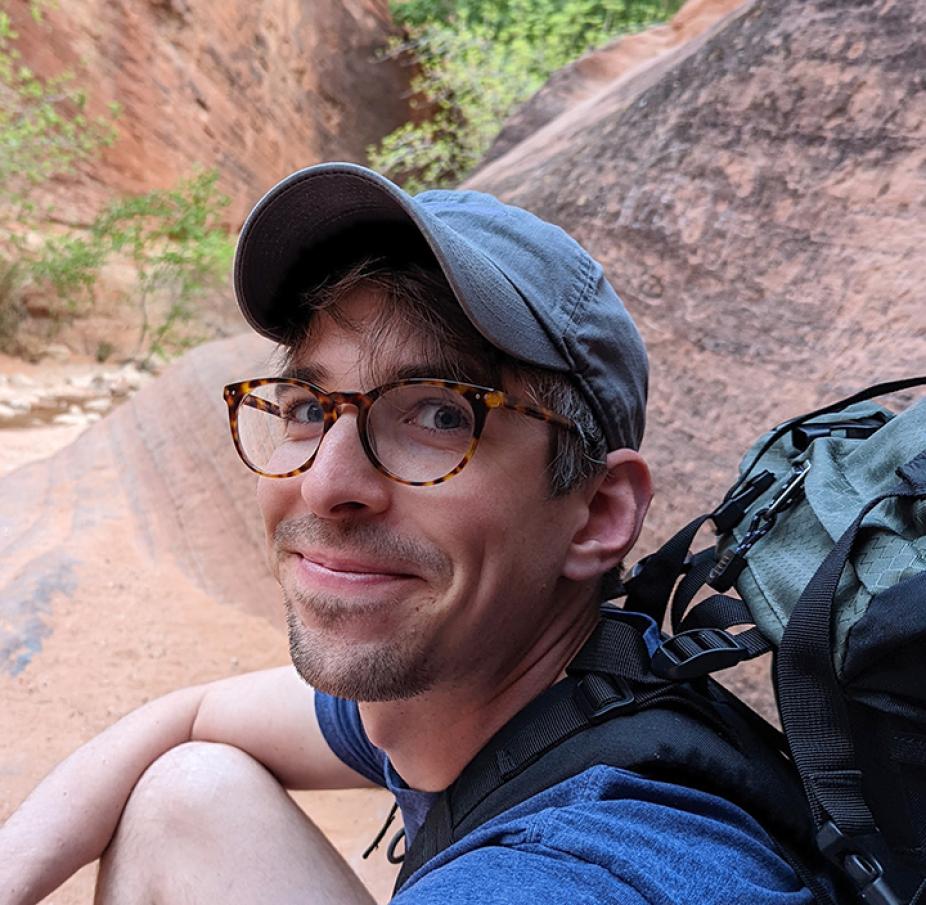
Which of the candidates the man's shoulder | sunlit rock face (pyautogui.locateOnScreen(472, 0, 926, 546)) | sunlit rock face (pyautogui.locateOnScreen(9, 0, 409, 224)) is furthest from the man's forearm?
sunlit rock face (pyautogui.locateOnScreen(9, 0, 409, 224))

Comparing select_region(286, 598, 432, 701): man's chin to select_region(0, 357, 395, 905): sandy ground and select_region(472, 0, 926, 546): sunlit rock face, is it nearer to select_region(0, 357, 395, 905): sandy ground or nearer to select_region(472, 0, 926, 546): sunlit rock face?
select_region(0, 357, 395, 905): sandy ground

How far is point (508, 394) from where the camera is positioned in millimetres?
1168

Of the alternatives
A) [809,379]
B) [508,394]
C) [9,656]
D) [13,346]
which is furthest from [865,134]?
[13,346]

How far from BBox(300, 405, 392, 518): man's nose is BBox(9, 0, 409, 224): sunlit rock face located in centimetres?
1193

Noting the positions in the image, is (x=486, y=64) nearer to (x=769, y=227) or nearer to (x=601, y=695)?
(x=769, y=227)

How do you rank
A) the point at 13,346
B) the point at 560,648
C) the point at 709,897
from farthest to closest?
the point at 13,346 → the point at 560,648 → the point at 709,897

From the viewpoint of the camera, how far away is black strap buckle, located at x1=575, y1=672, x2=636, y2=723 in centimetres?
104

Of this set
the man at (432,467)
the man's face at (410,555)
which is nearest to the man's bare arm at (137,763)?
the man at (432,467)

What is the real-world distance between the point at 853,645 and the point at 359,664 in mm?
602

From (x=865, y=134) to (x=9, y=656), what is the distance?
318cm

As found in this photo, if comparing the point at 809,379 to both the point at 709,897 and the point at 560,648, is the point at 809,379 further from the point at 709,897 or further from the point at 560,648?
the point at 709,897

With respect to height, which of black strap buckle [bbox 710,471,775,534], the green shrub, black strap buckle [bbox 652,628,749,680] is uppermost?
black strap buckle [bbox 652,628,749,680]

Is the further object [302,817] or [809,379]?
[809,379]

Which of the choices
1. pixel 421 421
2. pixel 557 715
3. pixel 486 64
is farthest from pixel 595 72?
pixel 557 715
